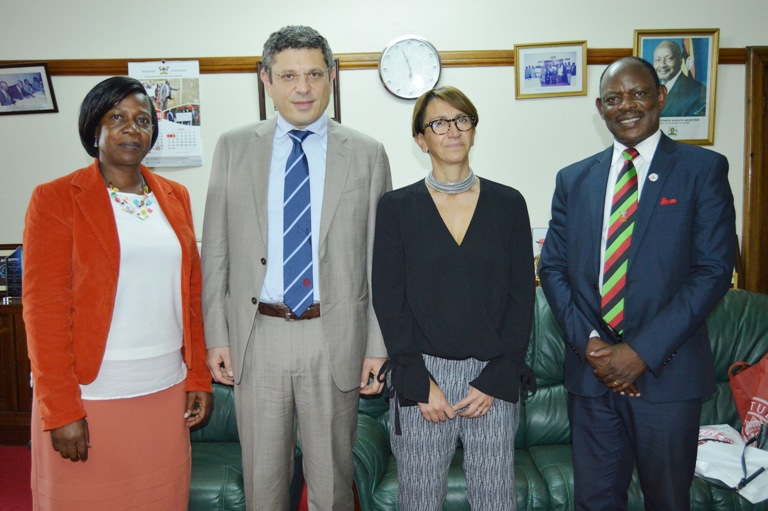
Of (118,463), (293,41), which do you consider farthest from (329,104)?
(118,463)

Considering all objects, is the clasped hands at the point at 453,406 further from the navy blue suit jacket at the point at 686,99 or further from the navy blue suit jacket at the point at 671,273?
the navy blue suit jacket at the point at 686,99

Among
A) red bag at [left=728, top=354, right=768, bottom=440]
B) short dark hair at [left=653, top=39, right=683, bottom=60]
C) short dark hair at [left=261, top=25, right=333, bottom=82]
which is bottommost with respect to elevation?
red bag at [left=728, top=354, right=768, bottom=440]

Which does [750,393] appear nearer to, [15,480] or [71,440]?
[71,440]

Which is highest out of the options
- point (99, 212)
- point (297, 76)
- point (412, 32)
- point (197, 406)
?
point (412, 32)

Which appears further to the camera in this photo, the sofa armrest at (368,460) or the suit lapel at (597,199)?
the sofa armrest at (368,460)

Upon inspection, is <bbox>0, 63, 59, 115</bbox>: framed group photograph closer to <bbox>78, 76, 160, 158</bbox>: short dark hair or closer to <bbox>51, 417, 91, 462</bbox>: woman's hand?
<bbox>78, 76, 160, 158</bbox>: short dark hair

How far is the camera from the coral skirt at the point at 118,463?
59.1 inches

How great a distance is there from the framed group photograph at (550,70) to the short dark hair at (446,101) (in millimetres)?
1739

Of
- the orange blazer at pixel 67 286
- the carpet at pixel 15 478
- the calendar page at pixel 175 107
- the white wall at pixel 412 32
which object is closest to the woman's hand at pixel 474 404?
the orange blazer at pixel 67 286

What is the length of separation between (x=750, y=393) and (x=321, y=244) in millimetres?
2074

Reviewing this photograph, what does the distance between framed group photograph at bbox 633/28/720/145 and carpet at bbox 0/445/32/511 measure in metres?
3.85

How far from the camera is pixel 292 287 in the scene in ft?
5.48

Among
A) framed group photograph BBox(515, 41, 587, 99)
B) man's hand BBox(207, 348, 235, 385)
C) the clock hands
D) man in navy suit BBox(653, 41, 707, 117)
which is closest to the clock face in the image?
the clock hands

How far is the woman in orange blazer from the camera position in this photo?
1.47 m
